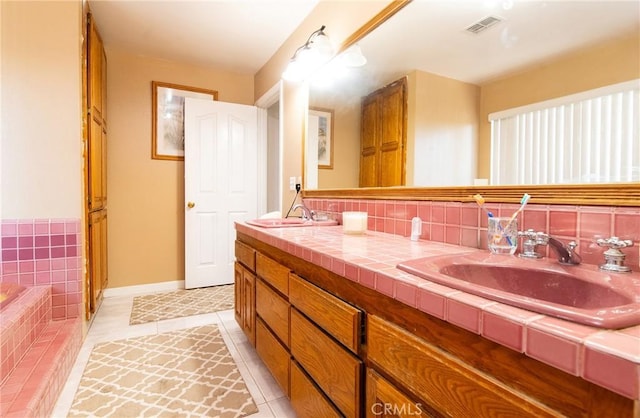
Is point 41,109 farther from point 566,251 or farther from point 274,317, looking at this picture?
point 566,251

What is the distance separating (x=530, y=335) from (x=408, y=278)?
0.27 metres

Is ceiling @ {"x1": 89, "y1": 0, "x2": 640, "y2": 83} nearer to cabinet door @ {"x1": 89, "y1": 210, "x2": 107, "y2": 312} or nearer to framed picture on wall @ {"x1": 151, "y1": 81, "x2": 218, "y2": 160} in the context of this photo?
framed picture on wall @ {"x1": 151, "y1": 81, "x2": 218, "y2": 160}

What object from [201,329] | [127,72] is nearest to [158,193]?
[127,72]

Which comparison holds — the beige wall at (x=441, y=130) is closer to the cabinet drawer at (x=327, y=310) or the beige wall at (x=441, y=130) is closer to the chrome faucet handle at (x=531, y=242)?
the chrome faucet handle at (x=531, y=242)

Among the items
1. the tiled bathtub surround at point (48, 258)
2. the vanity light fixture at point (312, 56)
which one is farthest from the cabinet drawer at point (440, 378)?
the tiled bathtub surround at point (48, 258)

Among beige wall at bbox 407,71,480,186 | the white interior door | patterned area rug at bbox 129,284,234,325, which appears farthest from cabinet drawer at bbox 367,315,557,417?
the white interior door

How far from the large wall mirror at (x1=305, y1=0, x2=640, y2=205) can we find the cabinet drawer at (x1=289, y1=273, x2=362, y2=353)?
2.10 ft

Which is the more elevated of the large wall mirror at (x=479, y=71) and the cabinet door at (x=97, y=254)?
the large wall mirror at (x=479, y=71)

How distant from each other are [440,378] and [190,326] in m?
2.13

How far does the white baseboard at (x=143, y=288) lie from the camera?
9.67ft

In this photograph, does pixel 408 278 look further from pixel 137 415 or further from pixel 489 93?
pixel 137 415

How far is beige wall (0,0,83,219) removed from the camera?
5.77 ft

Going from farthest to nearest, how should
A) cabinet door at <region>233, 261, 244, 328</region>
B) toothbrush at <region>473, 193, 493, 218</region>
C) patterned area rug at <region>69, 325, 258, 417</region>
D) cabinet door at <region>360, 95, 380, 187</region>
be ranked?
cabinet door at <region>233, 261, 244, 328</region>, cabinet door at <region>360, 95, 380, 187</region>, patterned area rug at <region>69, 325, 258, 417</region>, toothbrush at <region>473, 193, 493, 218</region>
